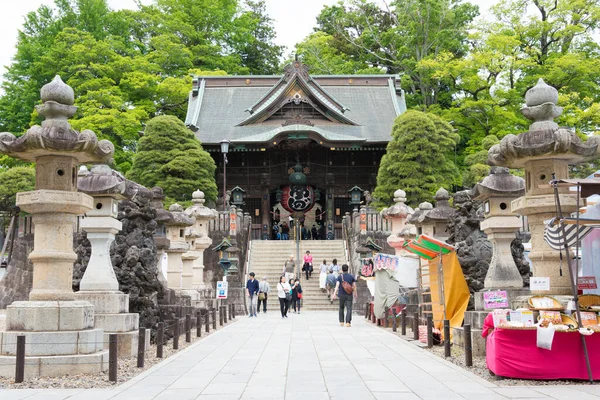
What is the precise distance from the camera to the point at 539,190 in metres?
10.4

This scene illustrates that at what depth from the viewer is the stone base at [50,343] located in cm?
944

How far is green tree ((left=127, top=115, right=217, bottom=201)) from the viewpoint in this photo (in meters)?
33.3

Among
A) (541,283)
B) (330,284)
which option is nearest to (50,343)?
(541,283)

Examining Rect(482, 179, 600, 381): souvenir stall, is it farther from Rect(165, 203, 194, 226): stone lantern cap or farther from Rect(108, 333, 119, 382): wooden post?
Rect(165, 203, 194, 226): stone lantern cap

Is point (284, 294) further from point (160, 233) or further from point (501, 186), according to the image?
point (501, 186)

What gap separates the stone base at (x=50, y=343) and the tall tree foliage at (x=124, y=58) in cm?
2801

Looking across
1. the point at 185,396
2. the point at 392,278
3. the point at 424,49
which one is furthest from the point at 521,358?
the point at 424,49

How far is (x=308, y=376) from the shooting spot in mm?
9672

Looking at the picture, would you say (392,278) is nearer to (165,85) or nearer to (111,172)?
(111,172)

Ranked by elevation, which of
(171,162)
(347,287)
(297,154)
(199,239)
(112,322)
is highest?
(297,154)

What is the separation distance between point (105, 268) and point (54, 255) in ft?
6.55

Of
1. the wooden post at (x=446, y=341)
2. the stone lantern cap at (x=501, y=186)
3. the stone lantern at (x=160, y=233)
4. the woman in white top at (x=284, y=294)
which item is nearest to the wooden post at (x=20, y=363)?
the wooden post at (x=446, y=341)

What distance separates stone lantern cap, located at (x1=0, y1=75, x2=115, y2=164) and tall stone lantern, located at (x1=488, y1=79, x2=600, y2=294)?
6.60m

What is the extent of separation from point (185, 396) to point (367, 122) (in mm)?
33701
